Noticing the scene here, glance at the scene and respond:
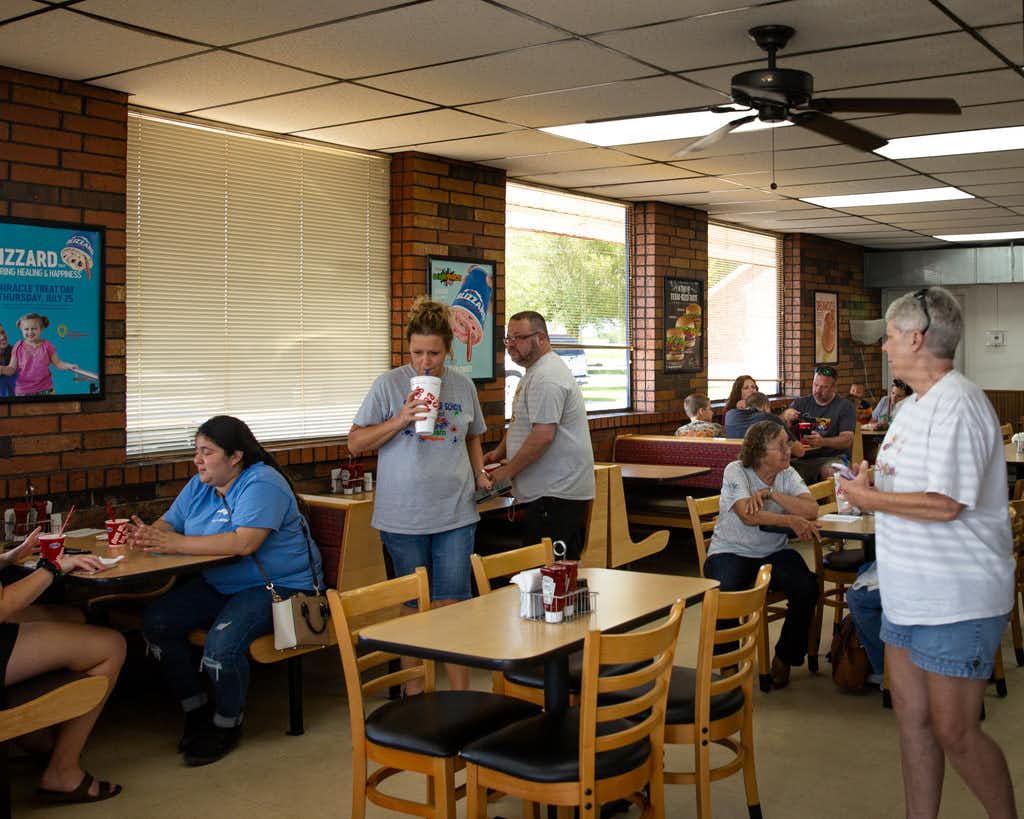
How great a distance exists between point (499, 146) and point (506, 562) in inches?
133

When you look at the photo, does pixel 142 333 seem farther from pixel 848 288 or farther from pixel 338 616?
pixel 848 288

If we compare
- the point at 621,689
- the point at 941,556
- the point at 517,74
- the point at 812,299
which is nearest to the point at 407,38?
the point at 517,74

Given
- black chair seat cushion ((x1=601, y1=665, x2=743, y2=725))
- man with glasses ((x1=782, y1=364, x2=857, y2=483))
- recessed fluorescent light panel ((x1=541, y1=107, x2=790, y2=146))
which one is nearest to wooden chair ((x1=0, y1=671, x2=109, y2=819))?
black chair seat cushion ((x1=601, y1=665, x2=743, y2=725))

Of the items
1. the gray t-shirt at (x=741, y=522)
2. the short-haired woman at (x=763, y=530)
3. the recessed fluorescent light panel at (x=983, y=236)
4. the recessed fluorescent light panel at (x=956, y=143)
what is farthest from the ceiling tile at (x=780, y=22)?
the recessed fluorescent light panel at (x=983, y=236)

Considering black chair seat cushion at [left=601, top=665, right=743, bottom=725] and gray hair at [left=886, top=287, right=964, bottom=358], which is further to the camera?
black chair seat cushion at [left=601, top=665, right=743, bottom=725]

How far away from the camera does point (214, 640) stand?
420cm

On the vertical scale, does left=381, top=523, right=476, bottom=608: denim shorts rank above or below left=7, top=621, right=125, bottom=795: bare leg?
above

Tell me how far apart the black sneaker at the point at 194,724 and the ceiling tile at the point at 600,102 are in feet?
10.2

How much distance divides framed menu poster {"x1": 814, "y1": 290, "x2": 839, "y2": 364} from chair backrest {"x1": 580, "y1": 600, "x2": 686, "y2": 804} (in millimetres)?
9398

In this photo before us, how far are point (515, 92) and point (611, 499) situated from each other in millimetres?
2592

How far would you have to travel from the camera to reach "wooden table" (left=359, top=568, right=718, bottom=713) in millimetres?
2875

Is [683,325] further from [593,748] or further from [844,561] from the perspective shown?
[593,748]

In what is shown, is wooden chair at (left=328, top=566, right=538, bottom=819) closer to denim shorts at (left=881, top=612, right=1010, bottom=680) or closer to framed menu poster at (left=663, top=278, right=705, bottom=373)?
denim shorts at (left=881, top=612, right=1010, bottom=680)

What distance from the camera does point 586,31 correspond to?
4.25 metres
